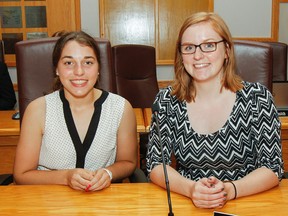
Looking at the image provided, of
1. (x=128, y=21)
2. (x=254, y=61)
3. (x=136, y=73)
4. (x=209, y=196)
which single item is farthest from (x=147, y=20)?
(x=209, y=196)

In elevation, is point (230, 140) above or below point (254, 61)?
below

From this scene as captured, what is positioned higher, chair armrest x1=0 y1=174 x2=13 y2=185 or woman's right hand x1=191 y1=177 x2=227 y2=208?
woman's right hand x1=191 y1=177 x2=227 y2=208

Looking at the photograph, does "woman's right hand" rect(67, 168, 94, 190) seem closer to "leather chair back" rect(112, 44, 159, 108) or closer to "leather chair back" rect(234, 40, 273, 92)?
"leather chair back" rect(234, 40, 273, 92)

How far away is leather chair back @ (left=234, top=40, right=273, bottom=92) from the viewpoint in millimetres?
1841

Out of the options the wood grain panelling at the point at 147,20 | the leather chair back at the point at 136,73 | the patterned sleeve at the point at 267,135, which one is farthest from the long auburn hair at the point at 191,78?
the wood grain panelling at the point at 147,20

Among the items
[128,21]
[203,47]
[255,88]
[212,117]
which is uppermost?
[128,21]

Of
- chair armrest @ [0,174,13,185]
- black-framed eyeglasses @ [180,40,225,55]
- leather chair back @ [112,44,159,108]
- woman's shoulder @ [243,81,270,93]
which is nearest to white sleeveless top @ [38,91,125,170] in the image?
chair armrest @ [0,174,13,185]

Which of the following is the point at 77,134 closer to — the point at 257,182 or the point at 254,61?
the point at 257,182

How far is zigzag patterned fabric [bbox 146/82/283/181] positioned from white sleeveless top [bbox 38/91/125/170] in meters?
0.23

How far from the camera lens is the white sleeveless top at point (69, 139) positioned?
160cm

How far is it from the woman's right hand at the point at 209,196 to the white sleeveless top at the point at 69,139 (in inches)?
21.7

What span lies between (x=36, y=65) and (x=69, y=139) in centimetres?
43

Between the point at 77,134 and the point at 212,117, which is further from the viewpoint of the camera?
the point at 77,134

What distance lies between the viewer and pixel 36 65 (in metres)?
1.84
